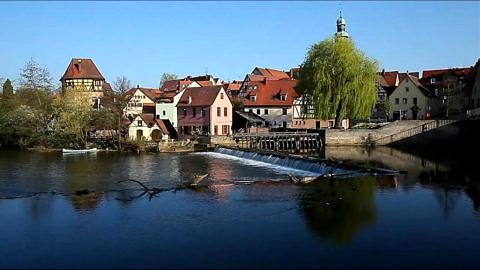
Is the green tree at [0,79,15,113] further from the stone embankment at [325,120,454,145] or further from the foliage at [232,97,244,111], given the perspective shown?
the stone embankment at [325,120,454,145]

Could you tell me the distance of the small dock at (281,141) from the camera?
51206 mm

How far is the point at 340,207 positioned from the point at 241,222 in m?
4.86

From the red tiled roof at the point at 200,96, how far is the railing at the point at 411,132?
1834 centimetres

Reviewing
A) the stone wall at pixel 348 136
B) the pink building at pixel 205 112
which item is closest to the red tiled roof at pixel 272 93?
the pink building at pixel 205 112

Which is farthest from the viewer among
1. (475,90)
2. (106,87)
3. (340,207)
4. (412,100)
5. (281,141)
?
(106,87)

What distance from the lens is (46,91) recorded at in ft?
206

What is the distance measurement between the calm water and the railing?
779 inches

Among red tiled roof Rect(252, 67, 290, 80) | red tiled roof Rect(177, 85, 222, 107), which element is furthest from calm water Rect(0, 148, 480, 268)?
red tiled roof Rect(252, 67, 290, 80)

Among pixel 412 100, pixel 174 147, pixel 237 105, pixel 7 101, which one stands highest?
pixel 412 100

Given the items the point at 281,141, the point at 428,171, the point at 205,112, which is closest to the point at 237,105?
the point at 205,112

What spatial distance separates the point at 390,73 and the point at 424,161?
130ft

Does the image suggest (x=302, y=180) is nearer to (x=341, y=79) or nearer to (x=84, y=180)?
(x=84, y=180)

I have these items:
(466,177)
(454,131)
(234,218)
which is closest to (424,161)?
(466,177)

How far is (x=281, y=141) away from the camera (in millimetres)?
52469
